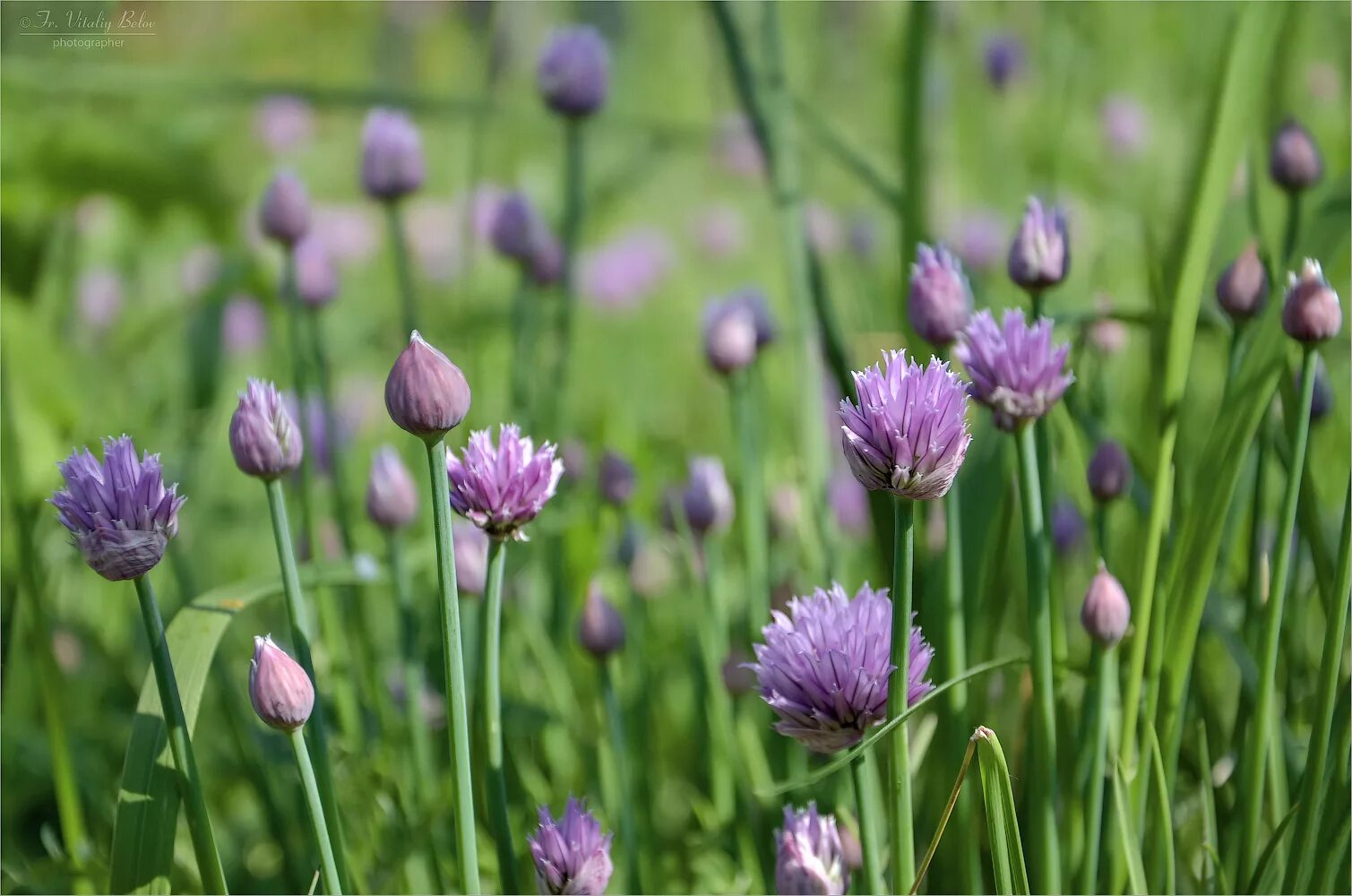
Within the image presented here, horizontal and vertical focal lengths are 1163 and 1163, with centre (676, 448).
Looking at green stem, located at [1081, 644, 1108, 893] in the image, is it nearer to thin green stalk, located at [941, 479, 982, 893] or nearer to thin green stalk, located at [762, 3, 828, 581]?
thin green stalk, located at [941, 479, 982, 893]

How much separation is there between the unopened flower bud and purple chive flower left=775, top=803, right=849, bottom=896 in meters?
0.25

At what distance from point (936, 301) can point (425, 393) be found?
12.4 inches

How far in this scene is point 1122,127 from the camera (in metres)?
2.48

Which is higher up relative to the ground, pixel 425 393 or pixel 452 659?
pixel 425 393

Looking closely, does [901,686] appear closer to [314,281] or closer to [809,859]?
[809,859]

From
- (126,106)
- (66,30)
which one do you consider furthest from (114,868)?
(126,106)

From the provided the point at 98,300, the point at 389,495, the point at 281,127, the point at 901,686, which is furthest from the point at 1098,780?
the point at 281,127

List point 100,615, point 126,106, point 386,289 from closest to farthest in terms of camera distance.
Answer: point 100,615, point 126,106, point 386,289

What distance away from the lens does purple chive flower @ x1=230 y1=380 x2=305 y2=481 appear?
599 millimetres

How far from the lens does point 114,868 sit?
573 millimetres

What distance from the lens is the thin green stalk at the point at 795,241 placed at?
934 mm

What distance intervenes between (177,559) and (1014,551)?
700 millimetres

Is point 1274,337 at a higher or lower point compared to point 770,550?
higher

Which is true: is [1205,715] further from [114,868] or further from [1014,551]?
[114,868]
